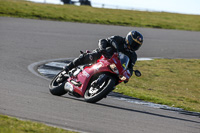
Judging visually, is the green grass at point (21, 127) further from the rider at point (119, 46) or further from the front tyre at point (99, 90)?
the rider at point (119, 46)

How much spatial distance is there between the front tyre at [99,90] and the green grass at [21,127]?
2395 mm

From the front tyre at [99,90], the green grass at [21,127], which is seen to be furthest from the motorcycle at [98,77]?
the green grass at [21,127]

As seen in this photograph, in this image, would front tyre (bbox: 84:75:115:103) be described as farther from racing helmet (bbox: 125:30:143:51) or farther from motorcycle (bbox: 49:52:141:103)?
racing helmet (bbox: 125:30:143:51)

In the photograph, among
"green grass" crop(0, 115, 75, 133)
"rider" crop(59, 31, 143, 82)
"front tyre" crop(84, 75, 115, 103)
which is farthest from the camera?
"rider" crop(59, 31, 143, 82)

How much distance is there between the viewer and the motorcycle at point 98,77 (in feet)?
26.6

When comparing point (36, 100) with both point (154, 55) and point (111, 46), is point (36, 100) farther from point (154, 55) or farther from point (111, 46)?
point (154, 55)

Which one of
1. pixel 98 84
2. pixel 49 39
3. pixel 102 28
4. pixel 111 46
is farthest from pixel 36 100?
pixel 102 28

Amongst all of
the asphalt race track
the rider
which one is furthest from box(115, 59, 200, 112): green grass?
the rider

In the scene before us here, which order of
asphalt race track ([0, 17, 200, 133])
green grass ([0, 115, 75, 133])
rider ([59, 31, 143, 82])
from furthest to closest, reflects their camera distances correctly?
1. rider ([59, 31, 143, 82])
2. asphalt race track ([0, 17, 200, 133])
3. green grass ([0, 115, 75, 133])

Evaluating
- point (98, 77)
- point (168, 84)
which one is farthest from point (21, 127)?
point (168, 84)

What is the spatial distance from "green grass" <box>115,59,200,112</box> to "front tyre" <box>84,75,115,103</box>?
102 inches

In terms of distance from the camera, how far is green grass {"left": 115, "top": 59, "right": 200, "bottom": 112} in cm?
1103

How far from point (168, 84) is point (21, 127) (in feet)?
30.7

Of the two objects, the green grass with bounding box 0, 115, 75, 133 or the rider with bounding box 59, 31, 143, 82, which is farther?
the rider with bounding box 59, 31, 143, 82
